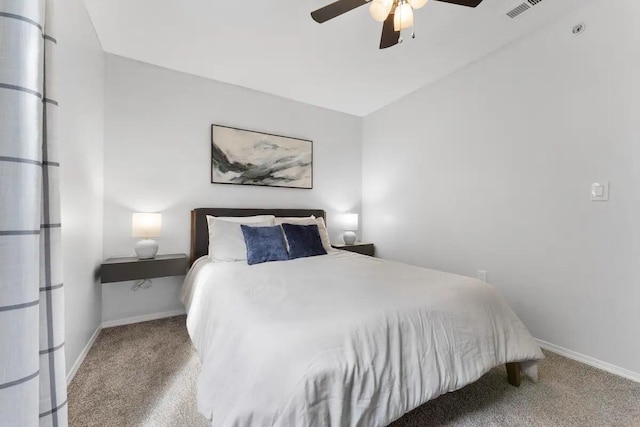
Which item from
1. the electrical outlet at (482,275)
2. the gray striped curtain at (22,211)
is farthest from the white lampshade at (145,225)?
the electrical outlet at (482,275)

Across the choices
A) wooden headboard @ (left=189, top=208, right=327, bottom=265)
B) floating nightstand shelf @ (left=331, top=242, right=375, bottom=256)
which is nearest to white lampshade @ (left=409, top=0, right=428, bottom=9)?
wooden headboard @ (left=189, top=208, right=327, bottom=265)

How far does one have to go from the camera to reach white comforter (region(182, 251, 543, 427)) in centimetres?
93

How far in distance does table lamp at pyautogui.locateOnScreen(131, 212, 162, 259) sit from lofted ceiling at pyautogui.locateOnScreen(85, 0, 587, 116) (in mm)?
1532

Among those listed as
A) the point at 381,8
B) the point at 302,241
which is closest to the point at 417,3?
the point at 381,8

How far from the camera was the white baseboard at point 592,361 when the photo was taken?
5.65 feet

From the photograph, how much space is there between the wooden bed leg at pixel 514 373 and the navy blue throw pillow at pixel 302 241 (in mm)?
1624

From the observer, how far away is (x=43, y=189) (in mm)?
839

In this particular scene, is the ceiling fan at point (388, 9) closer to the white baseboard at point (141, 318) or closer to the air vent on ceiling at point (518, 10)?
the air vent on ceiling at point (518, 10)

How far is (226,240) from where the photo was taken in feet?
8.08

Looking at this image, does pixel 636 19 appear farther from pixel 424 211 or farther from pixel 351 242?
pixel 351 242

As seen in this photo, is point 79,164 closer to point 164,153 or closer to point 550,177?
point 164,153

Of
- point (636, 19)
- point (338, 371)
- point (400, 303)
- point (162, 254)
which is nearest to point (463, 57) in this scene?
point (636, 19)

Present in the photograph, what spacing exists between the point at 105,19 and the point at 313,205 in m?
2.62

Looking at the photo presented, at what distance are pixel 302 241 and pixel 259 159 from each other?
1250 mm
